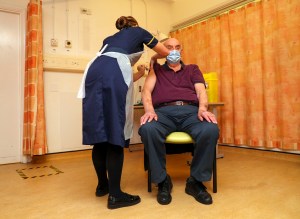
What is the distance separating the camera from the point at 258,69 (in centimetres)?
255

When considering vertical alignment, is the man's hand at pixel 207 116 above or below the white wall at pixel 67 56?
below

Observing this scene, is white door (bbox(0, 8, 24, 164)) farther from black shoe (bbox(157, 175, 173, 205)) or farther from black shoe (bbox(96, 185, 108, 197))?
black shoe (bbox(157, 175, 173, 205))

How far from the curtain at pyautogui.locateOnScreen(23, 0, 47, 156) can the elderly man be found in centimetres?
132

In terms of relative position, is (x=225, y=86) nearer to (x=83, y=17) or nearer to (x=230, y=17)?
(x=230, y=17)

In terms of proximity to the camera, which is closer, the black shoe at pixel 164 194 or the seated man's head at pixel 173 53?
the black shoe at pixel 164 194

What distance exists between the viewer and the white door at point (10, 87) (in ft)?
8.42

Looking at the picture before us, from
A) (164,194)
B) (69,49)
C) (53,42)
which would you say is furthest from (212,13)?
(164,194)

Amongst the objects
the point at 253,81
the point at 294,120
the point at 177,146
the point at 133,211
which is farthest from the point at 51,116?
the point at 294,120

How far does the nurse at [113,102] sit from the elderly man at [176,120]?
17 centimetres

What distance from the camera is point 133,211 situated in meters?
1.30

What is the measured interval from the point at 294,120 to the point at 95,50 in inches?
91.6

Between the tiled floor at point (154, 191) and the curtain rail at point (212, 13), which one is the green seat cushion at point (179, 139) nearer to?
the tiled floor at point (154, 191)

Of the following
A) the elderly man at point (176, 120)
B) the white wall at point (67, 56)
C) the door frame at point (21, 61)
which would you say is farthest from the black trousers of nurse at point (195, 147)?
the door frame at point (21, 61)

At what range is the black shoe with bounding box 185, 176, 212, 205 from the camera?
138 centimetres
